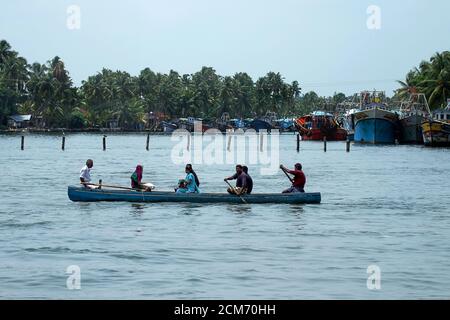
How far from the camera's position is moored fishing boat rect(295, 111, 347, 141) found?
15150cm

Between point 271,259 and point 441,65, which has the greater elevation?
point 441,65

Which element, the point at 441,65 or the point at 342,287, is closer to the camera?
the point at 342,287

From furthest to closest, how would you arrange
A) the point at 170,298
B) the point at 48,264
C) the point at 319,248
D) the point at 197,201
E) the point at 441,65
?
the point at 441,65 → the point at 197,201 → the point at 319,248 → the point at 48,264 → the point at 170,298

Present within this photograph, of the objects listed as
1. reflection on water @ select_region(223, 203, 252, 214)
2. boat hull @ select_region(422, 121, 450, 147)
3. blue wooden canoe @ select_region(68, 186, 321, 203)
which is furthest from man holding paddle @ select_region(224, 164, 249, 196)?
boat hull @ select_region(422, 121, 450, 147)

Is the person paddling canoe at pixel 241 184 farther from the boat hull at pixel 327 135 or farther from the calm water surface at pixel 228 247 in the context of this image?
the boat hull at pixel 327 135

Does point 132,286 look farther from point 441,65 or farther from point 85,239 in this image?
point 441,65

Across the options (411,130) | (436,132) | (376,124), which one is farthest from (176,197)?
(411,130)

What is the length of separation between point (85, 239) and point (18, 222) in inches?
211

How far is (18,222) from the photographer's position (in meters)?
34.2

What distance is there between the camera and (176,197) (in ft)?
125

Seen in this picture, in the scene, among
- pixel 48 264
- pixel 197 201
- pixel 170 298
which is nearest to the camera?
pixel 170 298

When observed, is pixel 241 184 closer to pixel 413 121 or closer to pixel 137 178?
pixel 137 178

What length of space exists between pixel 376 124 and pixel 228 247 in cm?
9826

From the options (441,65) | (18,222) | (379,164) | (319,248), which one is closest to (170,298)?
(319,248)
